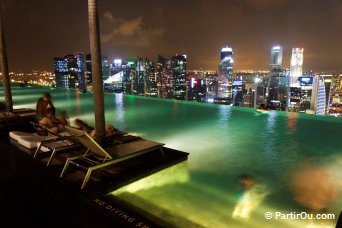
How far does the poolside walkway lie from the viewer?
308cm

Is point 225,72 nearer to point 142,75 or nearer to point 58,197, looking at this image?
point 142,75

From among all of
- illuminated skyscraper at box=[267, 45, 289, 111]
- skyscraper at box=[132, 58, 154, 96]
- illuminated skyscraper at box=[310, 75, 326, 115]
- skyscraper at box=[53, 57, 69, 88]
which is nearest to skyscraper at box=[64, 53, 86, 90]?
skyscraper at box=[53, 57, 69, 88]

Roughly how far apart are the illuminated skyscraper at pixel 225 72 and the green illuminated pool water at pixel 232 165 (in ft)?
252

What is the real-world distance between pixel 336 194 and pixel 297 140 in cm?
347

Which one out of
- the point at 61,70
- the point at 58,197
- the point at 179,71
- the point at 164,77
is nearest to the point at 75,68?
the point at 61,70

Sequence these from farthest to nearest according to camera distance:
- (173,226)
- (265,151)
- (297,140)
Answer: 1. (297,140)
2. (265,151)
3. (173,226)

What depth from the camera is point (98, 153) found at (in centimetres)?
434

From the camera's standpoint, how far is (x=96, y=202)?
137 inches

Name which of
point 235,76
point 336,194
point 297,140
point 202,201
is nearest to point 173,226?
point 202,201

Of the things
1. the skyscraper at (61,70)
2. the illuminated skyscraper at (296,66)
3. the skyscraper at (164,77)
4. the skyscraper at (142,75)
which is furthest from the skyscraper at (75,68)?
the illuminated skyscraper at (296,66)

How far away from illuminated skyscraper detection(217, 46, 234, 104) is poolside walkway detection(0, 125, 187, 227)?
83.4 metres

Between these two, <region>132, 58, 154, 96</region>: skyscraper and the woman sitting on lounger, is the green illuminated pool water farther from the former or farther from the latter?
<region>132, 58, 154, 96</region>: skyscraper

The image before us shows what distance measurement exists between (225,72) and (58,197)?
108m

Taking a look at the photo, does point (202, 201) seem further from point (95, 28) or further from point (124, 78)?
point (124, 78)
